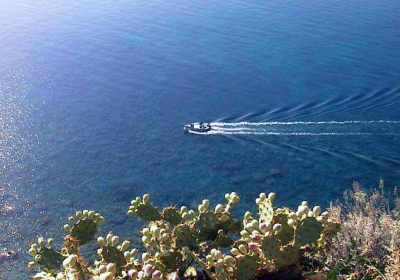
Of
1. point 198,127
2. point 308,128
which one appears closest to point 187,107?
point 198,127

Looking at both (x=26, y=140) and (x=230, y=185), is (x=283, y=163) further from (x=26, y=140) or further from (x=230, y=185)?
(x=26, y=140)

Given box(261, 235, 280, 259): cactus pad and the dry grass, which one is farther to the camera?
the dry grass

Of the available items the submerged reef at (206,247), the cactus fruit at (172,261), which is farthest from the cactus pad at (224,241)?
the cactus fruit at (172,261)

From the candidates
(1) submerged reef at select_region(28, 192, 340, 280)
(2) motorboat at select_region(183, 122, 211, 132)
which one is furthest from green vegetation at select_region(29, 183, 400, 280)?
(2) motorboat at select_region(183, 122, 211, 132)

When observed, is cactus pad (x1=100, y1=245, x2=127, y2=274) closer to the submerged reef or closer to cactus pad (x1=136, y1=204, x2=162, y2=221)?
the submerged reef

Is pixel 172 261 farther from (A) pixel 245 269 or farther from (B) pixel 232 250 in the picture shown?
(A) pixel 245 269

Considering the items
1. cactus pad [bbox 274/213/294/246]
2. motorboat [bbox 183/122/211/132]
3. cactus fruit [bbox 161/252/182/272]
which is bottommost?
motorboat [bbox 183/122/211/132]

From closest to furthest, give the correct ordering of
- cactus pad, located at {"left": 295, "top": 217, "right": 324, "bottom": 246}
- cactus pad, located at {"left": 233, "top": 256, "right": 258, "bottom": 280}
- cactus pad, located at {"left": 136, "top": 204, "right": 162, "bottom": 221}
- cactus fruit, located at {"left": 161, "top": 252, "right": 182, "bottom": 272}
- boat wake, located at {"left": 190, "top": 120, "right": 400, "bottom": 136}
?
cactus pad, located at {"left": 295, "top": 217, "right": 324, "bottom": 246} < cactus pad, located at {"left": 233, "top": 256, "right": 258, "bottom": 280} < cactus fruit, located at {"left": 161, "top": 252, "right": 182, "bottom": 272} < cactus pad, located at {"left": 136, "top": 204, "right": 162, "bottom": 221} < boat wake, located at {"left": 190, "top": 120, "right": 400, "bottom": 136}
